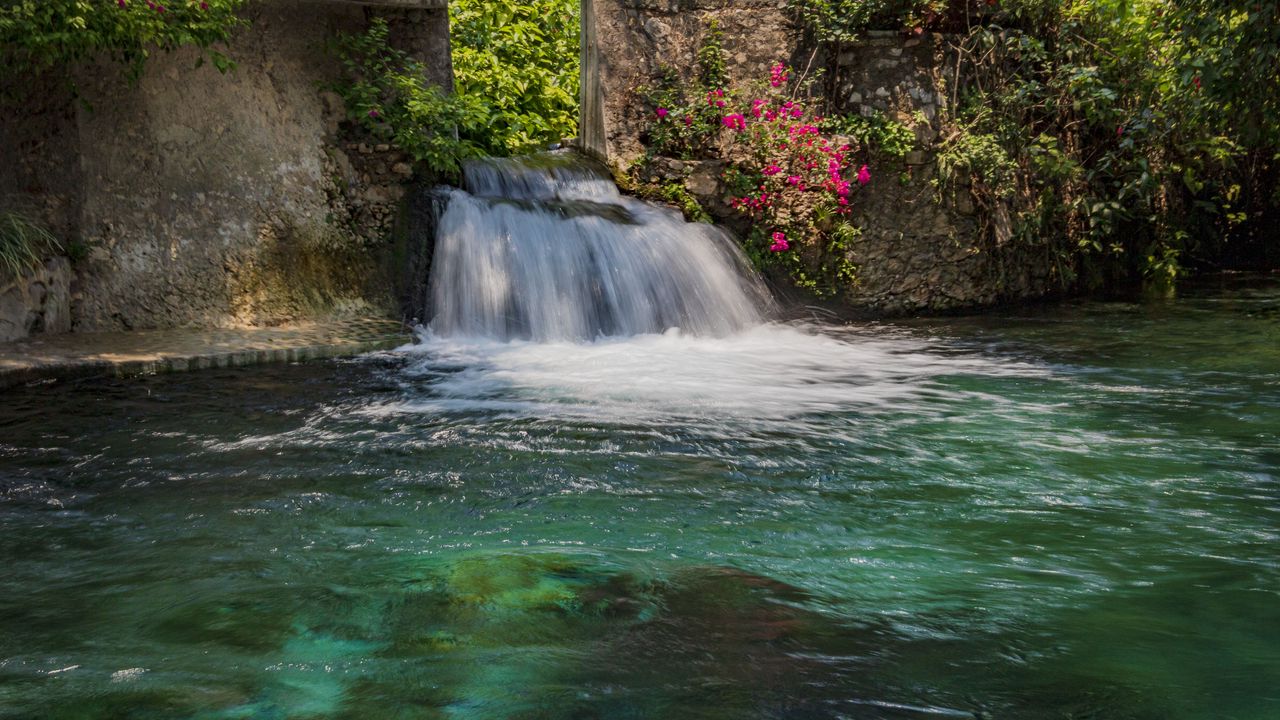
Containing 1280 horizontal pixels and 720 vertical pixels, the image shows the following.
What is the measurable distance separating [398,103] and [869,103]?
4.10 meters

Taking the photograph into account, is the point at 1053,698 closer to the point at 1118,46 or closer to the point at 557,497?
the point at 557,497

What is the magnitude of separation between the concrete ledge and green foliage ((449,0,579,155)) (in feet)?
11.3

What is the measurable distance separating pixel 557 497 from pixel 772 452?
118 cm

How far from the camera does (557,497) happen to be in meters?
4.40

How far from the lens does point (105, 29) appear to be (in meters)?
7.00

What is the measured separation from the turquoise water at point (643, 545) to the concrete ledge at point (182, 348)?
26 cm

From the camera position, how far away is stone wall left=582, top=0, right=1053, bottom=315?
9680 millimetres

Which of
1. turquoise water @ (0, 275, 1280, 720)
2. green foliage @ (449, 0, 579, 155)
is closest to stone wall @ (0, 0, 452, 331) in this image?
turquoise water @ (0, 275, 1280, 720)

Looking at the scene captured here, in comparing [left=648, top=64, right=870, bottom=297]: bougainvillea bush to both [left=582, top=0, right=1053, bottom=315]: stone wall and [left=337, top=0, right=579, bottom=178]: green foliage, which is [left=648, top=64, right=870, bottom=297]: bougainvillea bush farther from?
[left=337, top=0, right=579, bottom=178]: green foliage

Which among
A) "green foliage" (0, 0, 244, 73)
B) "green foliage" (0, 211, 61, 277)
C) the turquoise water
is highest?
"green foliage" (0, 0, 244, 73)

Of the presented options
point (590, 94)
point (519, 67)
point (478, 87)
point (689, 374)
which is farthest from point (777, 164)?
point (519, 67)

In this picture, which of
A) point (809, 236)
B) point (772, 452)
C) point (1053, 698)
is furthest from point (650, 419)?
point (809, 236)

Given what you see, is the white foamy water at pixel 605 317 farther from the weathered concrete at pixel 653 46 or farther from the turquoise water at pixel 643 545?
the weathered concrete at pixel 653 46

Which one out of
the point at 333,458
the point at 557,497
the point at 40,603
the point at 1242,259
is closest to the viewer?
the point at 40,603
